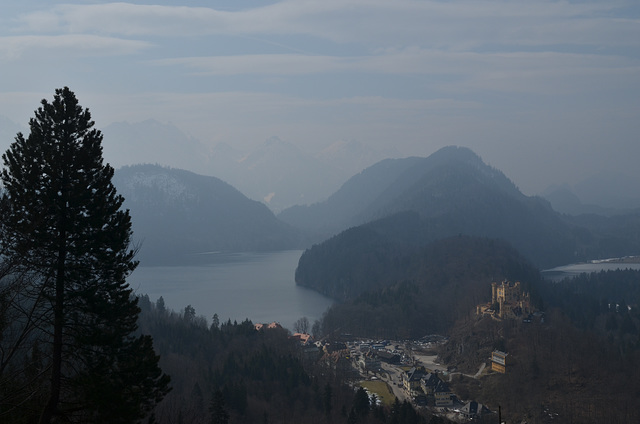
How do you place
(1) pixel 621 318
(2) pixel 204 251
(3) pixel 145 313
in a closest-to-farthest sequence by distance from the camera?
(3) pixel 145 313 < (1) pixel 621 318 < (2) pixel 204 251

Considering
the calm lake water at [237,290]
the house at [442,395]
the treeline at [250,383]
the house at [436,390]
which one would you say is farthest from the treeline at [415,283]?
the house at [442,395]

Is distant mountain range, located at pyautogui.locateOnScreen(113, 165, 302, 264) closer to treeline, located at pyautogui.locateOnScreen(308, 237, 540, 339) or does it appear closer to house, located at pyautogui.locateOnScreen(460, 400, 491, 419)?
treeline, located at pyautogui.locateOnScreen(308, 237, 540, 339)

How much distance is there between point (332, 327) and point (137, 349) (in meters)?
34.4

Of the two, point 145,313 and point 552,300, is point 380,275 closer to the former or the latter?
point 552,300

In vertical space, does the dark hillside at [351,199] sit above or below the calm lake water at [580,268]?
above

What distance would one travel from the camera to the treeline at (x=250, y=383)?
19250 millimetres

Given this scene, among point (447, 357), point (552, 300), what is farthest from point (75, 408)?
point (552, 300)

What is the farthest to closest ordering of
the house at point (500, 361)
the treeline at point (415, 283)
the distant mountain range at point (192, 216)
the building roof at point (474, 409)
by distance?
the distant mountain range at point (192, 216), the treeline at point (415, 283), the house at point (500, 361), the building roof at point (474, 409)

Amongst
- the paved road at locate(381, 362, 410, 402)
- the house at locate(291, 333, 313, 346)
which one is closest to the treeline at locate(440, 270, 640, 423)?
the paved road at locate(381, 362, 410, 402)

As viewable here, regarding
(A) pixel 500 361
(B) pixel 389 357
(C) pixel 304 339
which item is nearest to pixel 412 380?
(A) pixel 500 361

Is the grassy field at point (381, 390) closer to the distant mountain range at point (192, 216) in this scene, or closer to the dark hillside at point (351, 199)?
the distant mountain range at point (192, 216)

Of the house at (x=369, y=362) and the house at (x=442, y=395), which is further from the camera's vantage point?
the house at (x=369, y=362)

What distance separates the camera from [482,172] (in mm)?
130000

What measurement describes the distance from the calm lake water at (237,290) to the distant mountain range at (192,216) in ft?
79.7
